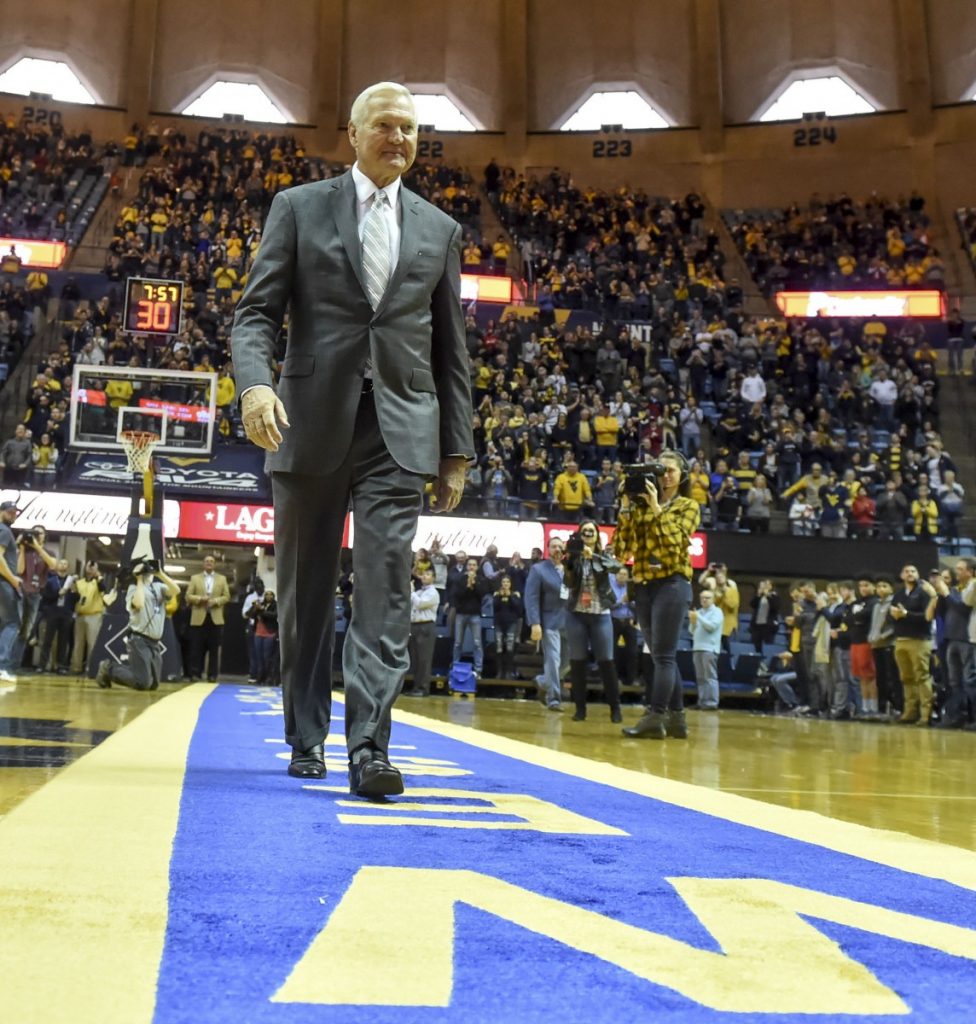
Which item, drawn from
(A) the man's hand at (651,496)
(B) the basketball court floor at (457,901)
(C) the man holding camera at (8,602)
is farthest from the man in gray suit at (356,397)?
(C) the man holding camera at (8,602)

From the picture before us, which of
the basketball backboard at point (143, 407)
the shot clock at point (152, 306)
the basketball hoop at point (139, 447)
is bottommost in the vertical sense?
the basketball hoop at point (139, 447)

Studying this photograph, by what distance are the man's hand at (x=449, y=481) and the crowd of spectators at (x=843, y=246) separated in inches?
1021

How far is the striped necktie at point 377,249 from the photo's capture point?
296cm

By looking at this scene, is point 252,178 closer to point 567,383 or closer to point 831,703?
point 567,383

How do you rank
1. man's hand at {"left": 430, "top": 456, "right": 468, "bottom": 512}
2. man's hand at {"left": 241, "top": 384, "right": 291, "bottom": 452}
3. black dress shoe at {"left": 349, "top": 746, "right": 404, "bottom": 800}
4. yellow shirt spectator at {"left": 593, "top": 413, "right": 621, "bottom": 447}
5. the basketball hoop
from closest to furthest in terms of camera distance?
black dress shoe at {"left": 349, "top": 746, "right": 404, "bottom": 800}
man's hand at {"left": 241, "top": 384, "right": 291, "bottom": 452}
man's hand at {"left": 430, "top": 456, "right": 468, "bottom": 512}
the basketball hoop
yellow shirt spectator at {"left": 593, "top": 413, "right": 621, "bottom": 447}

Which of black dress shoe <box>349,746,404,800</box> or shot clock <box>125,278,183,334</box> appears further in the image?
shot clock <box>125,278,183,334</box>

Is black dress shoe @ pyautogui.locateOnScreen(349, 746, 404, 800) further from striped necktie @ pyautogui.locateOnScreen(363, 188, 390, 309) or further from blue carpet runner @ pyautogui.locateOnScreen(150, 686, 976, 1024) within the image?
striped necktie @ pyautogui.locateOnScreen(363, 188, 390, 309)

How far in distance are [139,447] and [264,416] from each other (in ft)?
38.7

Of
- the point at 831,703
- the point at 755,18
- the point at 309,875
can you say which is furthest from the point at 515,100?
the point at 309,875

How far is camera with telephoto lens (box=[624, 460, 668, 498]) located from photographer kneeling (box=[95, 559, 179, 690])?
5725mm

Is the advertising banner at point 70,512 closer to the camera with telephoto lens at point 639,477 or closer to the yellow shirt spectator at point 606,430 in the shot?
the yellow shirt spectator at point 606,430

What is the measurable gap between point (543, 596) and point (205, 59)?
2490cm

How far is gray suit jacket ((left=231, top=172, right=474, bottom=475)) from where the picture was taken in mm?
2885

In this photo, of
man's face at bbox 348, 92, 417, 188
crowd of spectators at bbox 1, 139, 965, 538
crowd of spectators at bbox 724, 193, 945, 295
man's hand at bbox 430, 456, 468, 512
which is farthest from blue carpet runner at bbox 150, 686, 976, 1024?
crowd of spectators at bbox 724, 193, 945, 295
